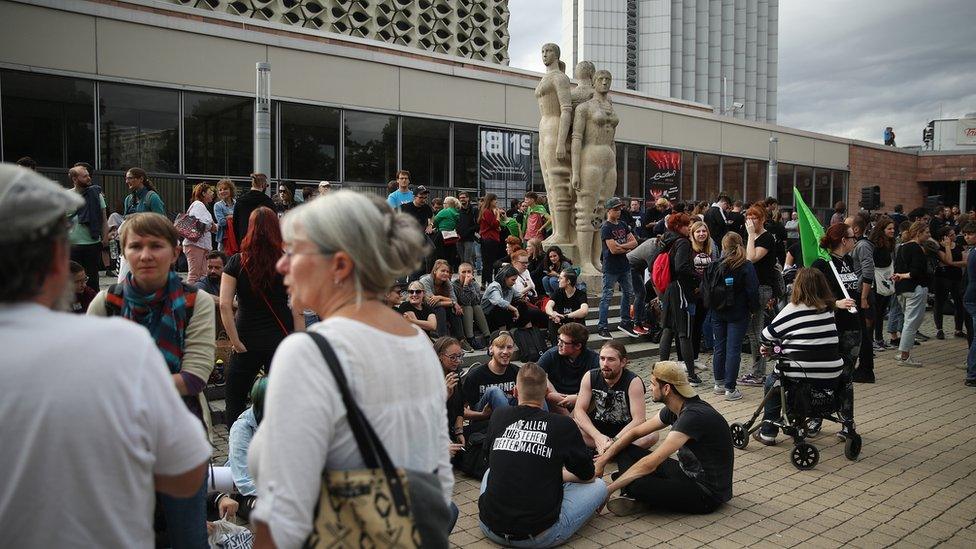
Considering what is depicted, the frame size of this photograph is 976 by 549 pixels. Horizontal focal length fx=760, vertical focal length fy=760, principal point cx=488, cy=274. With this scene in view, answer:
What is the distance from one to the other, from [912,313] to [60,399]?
12.1m

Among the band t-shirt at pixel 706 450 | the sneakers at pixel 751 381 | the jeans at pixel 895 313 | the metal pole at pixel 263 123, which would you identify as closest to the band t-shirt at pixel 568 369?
the band t-shirt at pixel 706 450

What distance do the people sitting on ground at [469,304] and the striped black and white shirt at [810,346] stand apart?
4.48 metres

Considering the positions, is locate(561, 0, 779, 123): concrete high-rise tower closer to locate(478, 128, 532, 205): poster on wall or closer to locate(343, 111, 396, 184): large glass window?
locate(478, 128, 532, 205): poster on wall

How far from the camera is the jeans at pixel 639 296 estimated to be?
1128 centimetres

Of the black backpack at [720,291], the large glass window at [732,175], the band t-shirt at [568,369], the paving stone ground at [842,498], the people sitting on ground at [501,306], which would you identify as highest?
the large glass window at [732,175]

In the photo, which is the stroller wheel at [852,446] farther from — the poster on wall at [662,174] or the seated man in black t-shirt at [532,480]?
the poster on wall at [662,174]

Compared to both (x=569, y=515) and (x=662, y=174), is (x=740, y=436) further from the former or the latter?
(x=662, y=174)

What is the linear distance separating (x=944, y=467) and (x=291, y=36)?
1679 cm

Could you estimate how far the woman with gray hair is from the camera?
1.64 metres

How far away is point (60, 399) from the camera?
5.05 feet

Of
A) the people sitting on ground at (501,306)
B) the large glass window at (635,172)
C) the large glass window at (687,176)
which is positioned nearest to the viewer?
the people sitting on ground at (501,306)

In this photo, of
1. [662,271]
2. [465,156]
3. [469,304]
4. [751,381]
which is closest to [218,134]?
[465,156]

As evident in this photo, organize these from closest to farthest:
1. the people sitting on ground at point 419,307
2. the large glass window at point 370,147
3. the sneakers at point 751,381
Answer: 1. the people sitting on ground at point 419,307
2. the sneakers at point 751,381
3. the large glass window at point 370,147

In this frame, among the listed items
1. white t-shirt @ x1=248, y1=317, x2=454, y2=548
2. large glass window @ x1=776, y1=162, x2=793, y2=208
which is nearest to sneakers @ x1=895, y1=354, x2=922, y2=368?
white t-shirt @ x1=248, y1=317, x2=454, y2=548
